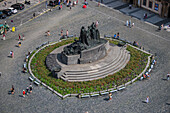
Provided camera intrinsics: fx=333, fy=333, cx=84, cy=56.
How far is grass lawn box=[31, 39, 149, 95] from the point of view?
64250mm

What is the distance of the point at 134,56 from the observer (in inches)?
2940

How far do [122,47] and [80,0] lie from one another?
34331mm

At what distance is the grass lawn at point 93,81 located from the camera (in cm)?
6425

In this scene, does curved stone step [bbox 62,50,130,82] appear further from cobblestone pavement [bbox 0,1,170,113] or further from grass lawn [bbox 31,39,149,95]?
cobblestone pavement [bbox 0,1,170,113]

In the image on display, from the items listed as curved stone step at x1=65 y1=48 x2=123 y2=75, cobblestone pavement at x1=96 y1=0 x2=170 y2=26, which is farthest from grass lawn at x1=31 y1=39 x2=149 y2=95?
cobblestone pavement at x1=96 y1=0 x2=170 y2=26

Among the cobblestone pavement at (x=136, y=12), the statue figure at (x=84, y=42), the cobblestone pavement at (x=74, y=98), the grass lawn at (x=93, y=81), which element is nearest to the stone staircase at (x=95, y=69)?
the grass lawn at (x=93, y=81)

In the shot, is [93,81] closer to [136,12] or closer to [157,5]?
[136,12]

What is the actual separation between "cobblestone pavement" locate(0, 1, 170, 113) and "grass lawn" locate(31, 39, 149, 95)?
2126 millimetres

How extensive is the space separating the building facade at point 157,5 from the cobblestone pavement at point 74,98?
7.39 meters

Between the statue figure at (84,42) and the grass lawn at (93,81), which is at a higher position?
the statue figure at (84,42)

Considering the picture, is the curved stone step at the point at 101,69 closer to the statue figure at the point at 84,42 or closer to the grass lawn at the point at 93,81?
the grass lawn at the point at 93,81

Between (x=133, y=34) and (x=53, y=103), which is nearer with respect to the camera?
(x=53, y=103)

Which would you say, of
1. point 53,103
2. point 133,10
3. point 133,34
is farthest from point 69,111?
point 133,10

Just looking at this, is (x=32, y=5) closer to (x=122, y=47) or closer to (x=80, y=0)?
(x=80, y=0)
